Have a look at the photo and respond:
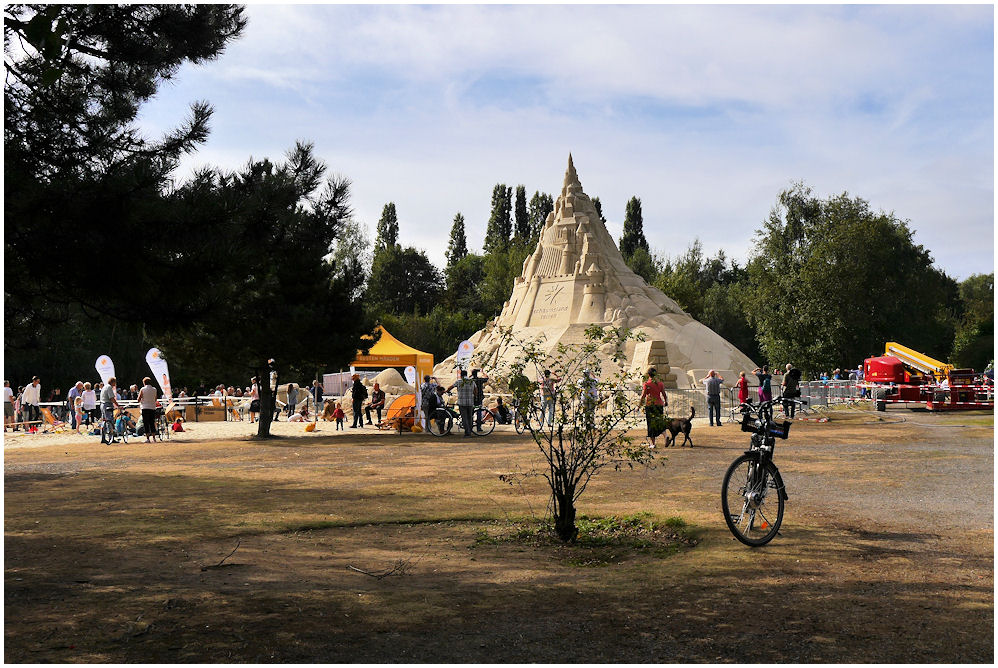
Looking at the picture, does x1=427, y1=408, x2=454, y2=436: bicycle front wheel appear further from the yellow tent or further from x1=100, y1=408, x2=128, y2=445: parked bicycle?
x1=100, y1=408, x2=128, y2=445: parked bicycle

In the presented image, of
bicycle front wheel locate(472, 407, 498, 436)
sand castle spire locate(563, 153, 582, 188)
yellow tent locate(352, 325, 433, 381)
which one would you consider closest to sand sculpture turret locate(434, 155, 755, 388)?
sand castle spire locate(563, 153, 582, 188)

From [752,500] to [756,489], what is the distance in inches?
4.7

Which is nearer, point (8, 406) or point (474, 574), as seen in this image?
point (474, 574)

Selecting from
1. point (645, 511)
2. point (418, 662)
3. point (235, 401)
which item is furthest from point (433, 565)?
point (235, 401)

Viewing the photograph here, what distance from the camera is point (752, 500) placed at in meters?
7.08

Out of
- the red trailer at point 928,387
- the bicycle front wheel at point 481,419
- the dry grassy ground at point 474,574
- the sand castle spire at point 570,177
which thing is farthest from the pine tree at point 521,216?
the dry grassy ground at point 474,574

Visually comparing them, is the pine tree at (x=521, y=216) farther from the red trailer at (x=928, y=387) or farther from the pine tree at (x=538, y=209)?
the red trailer at (x=928, y=387)

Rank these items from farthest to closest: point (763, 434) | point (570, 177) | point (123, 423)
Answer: point (570, 177), point (123, 423), point (763, 434)

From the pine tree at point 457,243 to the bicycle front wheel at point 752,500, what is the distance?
7146cm

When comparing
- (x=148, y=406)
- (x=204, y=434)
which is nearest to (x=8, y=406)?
(x=204, y=434)

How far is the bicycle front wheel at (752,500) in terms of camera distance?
701cm

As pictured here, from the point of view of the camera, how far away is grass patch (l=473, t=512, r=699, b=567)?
684 centimetres

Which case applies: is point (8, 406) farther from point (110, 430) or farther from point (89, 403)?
point (110, 430)

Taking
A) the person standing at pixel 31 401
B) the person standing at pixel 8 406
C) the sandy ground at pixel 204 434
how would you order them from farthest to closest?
the person standing at pixel 8 406
the person standing at pixel 31 401
the sandy ground at pixel 204 434
